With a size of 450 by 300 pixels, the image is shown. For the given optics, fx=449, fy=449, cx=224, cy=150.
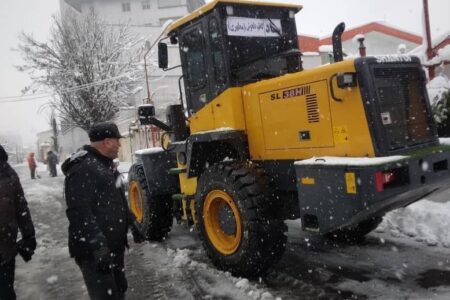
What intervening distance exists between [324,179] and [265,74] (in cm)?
189

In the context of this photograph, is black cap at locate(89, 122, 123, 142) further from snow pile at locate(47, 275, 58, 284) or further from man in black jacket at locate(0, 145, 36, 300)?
snow pile at locate(47, 275, 58, 284)

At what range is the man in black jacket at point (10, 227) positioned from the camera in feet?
13.0

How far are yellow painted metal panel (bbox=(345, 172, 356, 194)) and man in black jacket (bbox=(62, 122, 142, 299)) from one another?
1.81 metres

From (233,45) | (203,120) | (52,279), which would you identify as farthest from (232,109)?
(52,279)

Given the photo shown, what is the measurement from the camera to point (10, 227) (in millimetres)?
4012

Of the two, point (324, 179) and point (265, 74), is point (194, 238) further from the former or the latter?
point (324, 179)

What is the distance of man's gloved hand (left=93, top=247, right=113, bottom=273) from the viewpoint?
116 inches

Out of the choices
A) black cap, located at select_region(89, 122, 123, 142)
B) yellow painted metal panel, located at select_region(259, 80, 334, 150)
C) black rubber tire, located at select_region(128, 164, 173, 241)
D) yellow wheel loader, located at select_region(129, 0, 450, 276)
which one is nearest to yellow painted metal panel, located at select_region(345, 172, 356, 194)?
yellow wheel loader, located at select_region(129, 0, 450, 276)

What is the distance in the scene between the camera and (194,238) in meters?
6.95

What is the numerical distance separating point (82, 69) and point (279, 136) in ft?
68.5

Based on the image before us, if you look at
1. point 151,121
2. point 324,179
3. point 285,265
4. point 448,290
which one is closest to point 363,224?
point 285,265

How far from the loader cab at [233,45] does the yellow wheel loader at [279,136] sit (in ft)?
0.04

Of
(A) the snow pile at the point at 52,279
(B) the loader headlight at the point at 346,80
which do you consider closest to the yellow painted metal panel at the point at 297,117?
(B) the loader headlight at the point at 346,80

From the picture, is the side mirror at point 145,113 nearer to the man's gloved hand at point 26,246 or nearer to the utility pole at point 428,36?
the man's gloved hand at point 26,246
